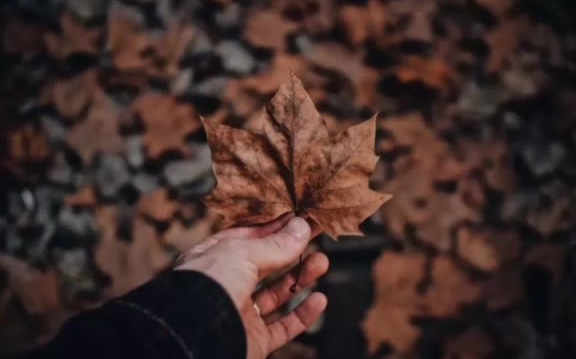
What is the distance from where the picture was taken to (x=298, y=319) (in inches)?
52.3

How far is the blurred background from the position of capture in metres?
1.68

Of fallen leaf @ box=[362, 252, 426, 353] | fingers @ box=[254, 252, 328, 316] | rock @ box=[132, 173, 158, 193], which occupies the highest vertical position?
rock @ box=[132, 173, 158, 193]

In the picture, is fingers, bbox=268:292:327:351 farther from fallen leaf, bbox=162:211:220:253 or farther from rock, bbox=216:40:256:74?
rock, bbox=216:40:256:74

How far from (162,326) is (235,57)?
110 centimetres

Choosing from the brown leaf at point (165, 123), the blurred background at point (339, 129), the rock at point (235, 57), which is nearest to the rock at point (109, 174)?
the blurred background at point (339, 129)

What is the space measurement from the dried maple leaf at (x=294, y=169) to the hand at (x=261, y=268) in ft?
0.16

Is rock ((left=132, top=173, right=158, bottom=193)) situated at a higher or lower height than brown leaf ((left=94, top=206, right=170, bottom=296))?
higher

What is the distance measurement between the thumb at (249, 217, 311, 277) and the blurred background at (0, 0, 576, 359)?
1.77 feet

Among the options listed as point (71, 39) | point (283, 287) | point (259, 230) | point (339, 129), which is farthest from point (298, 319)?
point (71, 39)

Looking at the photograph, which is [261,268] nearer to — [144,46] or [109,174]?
[109,174]

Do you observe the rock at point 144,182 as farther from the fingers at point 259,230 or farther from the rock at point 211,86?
the fingers at point 259,230

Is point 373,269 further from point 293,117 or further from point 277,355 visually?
point 293,117

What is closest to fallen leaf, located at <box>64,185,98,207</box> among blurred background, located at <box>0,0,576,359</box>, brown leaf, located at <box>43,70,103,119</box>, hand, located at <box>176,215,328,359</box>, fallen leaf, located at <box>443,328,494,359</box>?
blurred background, located at <box>0,0,576,359</box>

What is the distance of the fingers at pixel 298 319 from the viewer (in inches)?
51.5
